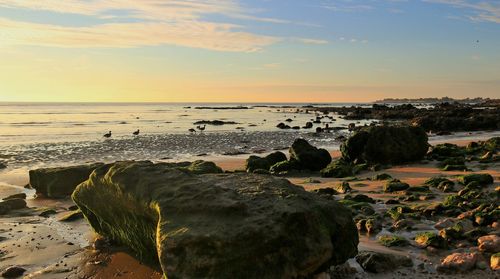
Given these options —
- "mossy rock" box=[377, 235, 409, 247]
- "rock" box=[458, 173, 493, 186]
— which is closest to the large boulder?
"mossy rock" box=[377, 235, 409, 247]

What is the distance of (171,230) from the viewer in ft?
18.8

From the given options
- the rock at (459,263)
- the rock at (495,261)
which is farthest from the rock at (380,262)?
the rock at (495,261)

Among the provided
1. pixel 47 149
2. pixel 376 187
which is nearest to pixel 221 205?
pixel 376 187

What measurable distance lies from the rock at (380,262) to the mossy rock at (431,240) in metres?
0.87

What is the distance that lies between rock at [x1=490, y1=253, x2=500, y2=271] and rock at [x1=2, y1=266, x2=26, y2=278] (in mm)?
7718

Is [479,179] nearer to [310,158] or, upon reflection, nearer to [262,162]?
[310,158]

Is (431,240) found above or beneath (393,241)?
above

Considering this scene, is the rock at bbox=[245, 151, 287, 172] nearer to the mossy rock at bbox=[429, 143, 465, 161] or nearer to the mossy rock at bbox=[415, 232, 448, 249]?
the mossy rock at bbox=[429, 143, 465, 161]

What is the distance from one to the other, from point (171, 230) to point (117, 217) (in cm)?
265

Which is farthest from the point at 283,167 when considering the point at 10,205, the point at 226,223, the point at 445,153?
the point at 226,223

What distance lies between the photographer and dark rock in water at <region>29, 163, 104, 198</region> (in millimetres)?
15266

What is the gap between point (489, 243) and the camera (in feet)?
24.7

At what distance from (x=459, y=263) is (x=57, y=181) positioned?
12956 mm

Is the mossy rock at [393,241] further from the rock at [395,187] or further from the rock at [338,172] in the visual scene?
the rock at [338,172]
